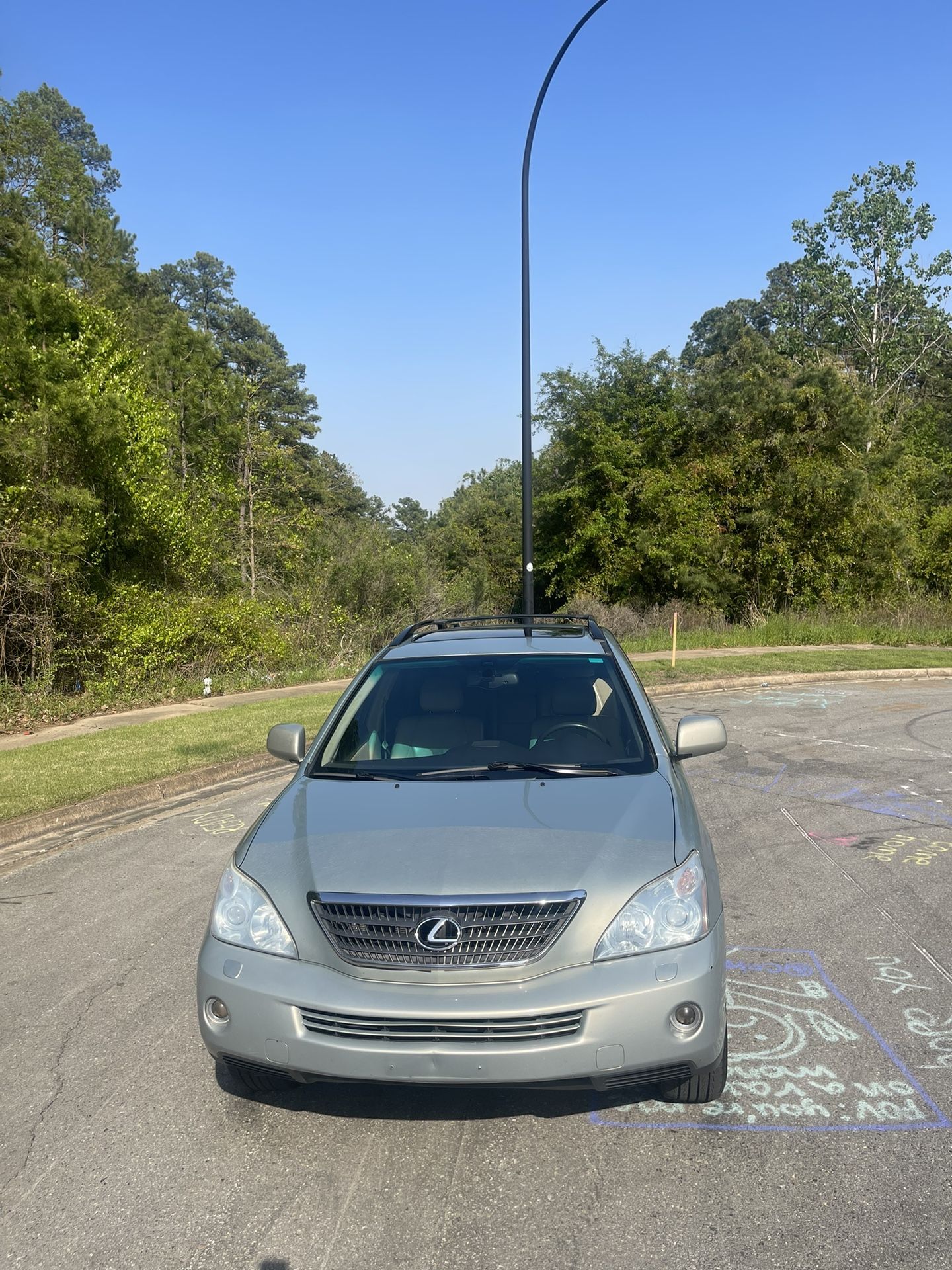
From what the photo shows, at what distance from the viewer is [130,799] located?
30.1 feet

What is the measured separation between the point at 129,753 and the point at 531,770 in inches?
322

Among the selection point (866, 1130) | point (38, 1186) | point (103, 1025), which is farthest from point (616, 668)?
point (38, 1186)

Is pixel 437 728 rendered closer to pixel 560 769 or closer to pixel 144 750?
pixel 560 769

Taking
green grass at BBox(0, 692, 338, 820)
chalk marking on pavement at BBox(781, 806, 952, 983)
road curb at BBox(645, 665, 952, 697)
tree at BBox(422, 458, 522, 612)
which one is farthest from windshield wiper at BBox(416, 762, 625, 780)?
tree at BBox(422, 458, 522, 612)

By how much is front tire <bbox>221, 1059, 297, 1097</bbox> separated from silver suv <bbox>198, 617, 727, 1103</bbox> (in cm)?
2

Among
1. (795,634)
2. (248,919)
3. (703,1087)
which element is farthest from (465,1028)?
(795,634)

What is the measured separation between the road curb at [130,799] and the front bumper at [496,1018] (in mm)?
5484

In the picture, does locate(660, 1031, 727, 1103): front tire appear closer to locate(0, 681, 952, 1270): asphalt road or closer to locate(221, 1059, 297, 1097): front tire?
locate(0, 681, 952, 1270): asphalt road

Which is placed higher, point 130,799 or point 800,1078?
point 800,1078

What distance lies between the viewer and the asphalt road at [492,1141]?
2789mm

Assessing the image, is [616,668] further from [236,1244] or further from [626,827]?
[236,1244]

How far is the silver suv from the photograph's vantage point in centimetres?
300

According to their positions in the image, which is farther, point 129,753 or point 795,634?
point 795,634

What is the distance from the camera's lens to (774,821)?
25.2 feet
